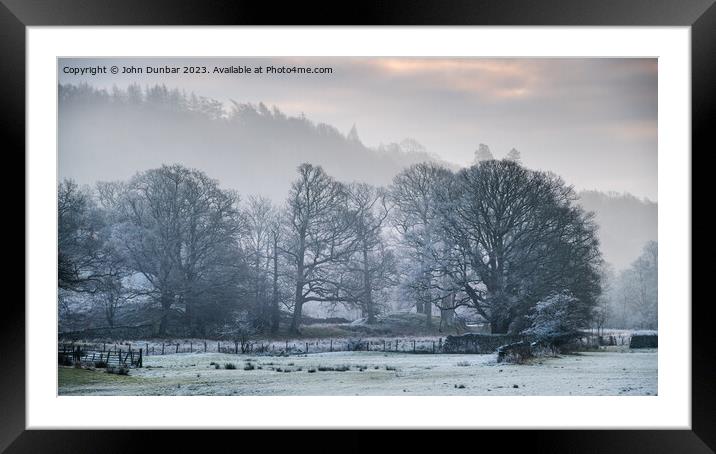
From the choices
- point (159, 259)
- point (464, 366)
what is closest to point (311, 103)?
point (159, 259)

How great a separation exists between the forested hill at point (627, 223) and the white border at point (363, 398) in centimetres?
21

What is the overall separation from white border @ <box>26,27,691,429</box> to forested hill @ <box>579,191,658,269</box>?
0.70ft

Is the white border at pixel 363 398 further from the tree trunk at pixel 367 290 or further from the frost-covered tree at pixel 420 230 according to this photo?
the frost-covered tree at pixel 420 230

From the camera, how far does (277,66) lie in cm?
977

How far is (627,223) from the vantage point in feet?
31.3

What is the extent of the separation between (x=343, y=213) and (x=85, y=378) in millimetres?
3599

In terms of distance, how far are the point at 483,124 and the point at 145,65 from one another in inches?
162

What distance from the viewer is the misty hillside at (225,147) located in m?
9.61

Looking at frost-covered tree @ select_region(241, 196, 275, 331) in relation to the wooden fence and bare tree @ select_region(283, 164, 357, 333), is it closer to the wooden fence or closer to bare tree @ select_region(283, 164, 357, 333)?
bare tree @ select_region(283, 164, 357, 333)

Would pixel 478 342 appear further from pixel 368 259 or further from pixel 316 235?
pixel 316 235

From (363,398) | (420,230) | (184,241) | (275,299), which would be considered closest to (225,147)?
(184,241)

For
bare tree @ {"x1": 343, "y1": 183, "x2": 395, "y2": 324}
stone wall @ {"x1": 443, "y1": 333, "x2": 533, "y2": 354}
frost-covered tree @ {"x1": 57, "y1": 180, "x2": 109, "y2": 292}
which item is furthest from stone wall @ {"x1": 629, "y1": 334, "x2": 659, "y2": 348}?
frost-covered tree @ {"x1": 57, "y1": 180, "x2": 109, "y2": 292}
